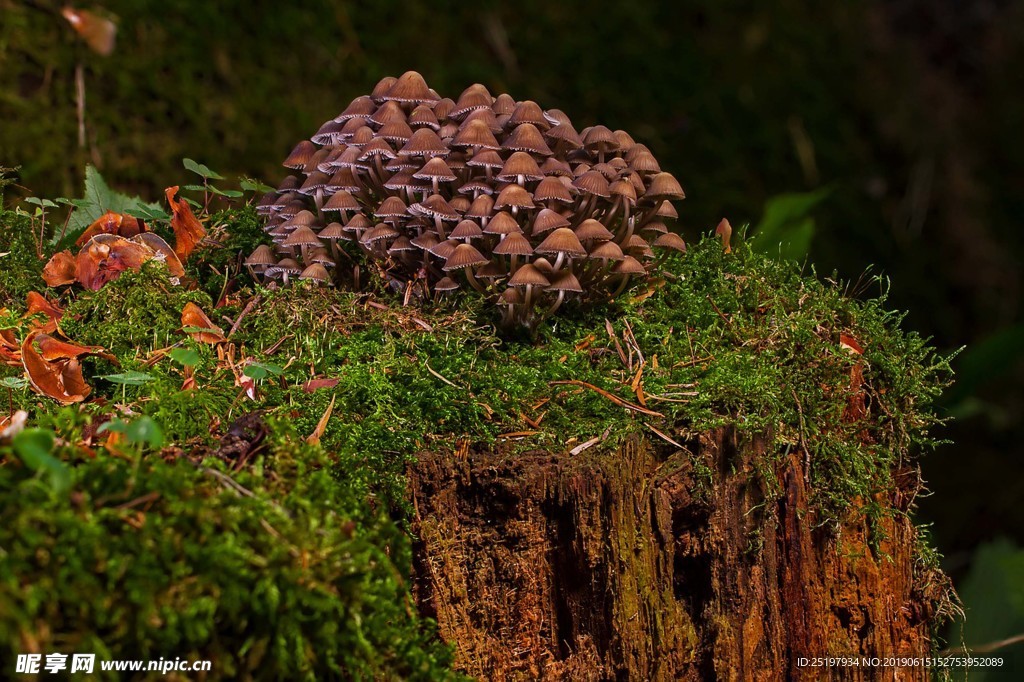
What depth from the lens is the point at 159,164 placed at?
439cm

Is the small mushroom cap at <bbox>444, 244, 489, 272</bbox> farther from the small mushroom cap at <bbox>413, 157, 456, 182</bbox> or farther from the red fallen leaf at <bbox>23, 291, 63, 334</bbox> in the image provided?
the red fallen leaf at <bbox>23, 291, 63, 334</bbox>

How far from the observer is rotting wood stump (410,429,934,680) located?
2.12m

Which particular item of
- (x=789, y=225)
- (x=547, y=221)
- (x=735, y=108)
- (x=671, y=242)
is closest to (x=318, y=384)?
(x=547, y=221)

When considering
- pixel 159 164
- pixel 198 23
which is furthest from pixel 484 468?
pixel 198 23

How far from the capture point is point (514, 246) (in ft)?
7.77

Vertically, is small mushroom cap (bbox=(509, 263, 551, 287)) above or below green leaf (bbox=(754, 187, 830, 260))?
below

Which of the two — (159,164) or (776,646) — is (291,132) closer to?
(159,164)

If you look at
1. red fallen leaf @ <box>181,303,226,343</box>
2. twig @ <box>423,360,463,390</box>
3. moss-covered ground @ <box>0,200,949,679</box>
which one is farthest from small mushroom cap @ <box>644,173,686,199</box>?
red fallen leaf @ <box>181,303,226,343</box>

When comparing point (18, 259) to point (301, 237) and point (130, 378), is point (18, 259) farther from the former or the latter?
point (130, 378)

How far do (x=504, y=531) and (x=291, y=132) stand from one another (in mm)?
3285

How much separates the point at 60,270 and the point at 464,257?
142cm

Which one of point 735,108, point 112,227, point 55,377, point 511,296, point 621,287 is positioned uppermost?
point 735,108

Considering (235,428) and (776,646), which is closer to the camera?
(235,428)

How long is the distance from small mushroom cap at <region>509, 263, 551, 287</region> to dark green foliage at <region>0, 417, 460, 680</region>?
818 mm
